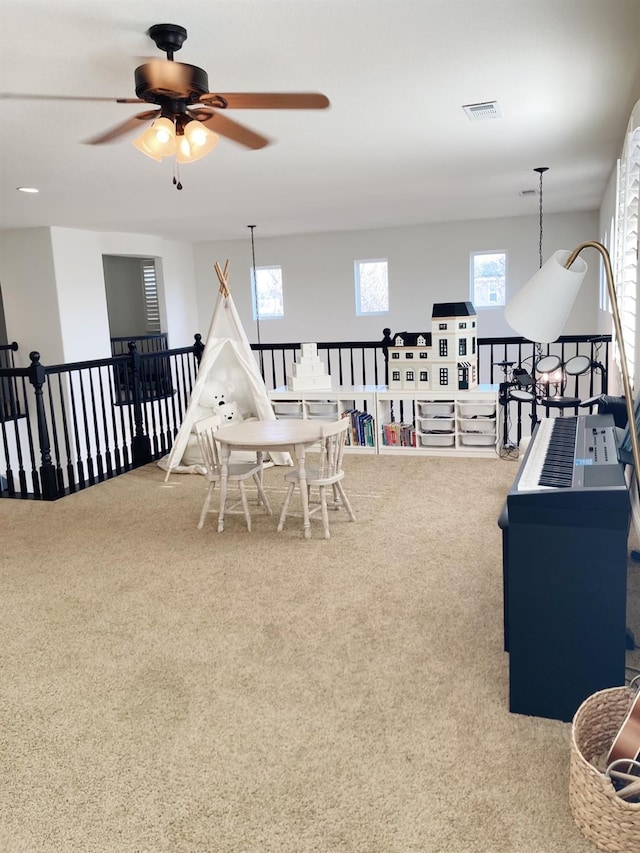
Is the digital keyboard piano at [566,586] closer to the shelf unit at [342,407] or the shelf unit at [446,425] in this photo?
the shelf unit at [446,425]

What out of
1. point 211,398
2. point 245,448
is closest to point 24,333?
point 211,398

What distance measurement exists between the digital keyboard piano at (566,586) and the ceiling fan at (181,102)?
186 centimetres

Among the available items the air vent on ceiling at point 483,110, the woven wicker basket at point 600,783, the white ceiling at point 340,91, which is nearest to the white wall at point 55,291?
the white ceiling at point 340,91

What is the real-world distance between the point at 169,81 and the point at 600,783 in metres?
2.77

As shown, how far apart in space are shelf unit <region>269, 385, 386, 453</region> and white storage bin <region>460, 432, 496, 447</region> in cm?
81

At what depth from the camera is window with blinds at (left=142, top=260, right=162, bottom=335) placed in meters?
11.4

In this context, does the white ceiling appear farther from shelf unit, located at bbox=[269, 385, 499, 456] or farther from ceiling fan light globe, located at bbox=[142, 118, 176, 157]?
shelf unit, located at bbox=[269, 385, 499, 456]

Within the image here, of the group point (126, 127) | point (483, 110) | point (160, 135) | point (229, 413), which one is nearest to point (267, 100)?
point (160, 135)

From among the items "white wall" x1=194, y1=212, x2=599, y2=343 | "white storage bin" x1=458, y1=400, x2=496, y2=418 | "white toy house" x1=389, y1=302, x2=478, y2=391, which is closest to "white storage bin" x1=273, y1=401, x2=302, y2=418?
"white toy house" x1=389, y1=302, x2=478, y2=391

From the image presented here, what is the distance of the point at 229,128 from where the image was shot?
3.17m

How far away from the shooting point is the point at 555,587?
211 centimetres

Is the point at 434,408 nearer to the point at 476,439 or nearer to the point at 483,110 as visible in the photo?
the point at 476,439

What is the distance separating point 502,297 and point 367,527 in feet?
23.3

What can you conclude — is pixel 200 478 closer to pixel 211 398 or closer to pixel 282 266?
pixel 211 398
